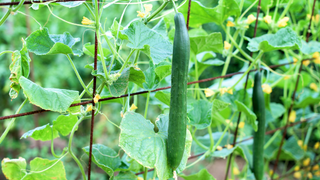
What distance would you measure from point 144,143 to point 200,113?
0.27 metres

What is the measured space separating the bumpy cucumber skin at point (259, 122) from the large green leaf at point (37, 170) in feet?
2.20

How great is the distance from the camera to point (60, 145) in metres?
2.48

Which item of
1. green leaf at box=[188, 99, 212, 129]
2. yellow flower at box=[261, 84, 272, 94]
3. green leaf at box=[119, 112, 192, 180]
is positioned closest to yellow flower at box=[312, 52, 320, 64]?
yellow flower at box=[261, 84, 272, 94]

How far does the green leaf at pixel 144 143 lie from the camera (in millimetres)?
604

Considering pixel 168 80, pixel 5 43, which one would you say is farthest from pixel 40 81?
pixel 168 80

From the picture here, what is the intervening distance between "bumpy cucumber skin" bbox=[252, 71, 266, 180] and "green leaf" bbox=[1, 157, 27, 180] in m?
0.75

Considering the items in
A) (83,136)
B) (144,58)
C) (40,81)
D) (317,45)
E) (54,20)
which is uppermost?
(317,45)

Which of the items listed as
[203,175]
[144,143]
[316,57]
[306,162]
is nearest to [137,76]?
[144,143]

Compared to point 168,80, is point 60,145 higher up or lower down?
lower down

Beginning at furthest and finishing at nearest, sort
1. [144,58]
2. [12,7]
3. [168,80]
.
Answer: [144,58]
[168,80]
[12,7]

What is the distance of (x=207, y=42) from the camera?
0.84m

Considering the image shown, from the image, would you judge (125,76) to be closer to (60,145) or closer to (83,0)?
(83,0)

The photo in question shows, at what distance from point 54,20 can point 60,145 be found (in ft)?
3.74

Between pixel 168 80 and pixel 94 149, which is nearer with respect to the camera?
pixel 94 149
